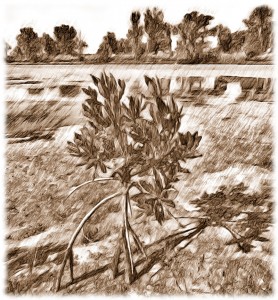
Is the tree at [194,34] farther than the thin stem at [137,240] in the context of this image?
Yes

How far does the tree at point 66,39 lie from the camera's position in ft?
10.1

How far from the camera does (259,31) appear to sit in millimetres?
3047

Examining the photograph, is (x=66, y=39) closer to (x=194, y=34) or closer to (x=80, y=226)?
(x=194, y=34)

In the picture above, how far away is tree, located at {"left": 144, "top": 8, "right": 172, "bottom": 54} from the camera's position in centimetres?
307

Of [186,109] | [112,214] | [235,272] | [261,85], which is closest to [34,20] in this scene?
[186,109]

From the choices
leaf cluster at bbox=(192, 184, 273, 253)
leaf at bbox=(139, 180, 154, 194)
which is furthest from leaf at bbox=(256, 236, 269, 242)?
leaf at bbox=(139, 180, 154, 194)

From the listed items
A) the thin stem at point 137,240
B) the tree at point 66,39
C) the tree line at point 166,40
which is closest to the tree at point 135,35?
the tree line at point 166,40

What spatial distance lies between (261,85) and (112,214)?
1.30 meters

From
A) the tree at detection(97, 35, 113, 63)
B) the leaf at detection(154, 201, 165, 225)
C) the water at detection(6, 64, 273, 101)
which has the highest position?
the tree at detection(97, 35, 113, 63)

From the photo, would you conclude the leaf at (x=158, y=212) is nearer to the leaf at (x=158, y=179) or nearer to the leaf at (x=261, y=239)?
the leaf at (x=158, y=179)

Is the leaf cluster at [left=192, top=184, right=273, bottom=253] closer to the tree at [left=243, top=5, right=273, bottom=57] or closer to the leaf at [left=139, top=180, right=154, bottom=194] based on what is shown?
the leaf at [left=139, top=180, right=154, bottom=194]

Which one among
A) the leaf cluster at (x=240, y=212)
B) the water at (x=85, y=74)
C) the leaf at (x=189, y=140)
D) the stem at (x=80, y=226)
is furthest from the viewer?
the water at (x=85, y=74)

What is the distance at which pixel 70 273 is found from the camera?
2.88 metres

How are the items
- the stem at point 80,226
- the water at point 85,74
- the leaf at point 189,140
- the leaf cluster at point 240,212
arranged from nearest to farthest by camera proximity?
the leaf at point 189,140
the stem at point 80,226
the leaf cluster at point 240,212
the water at point 85,74
